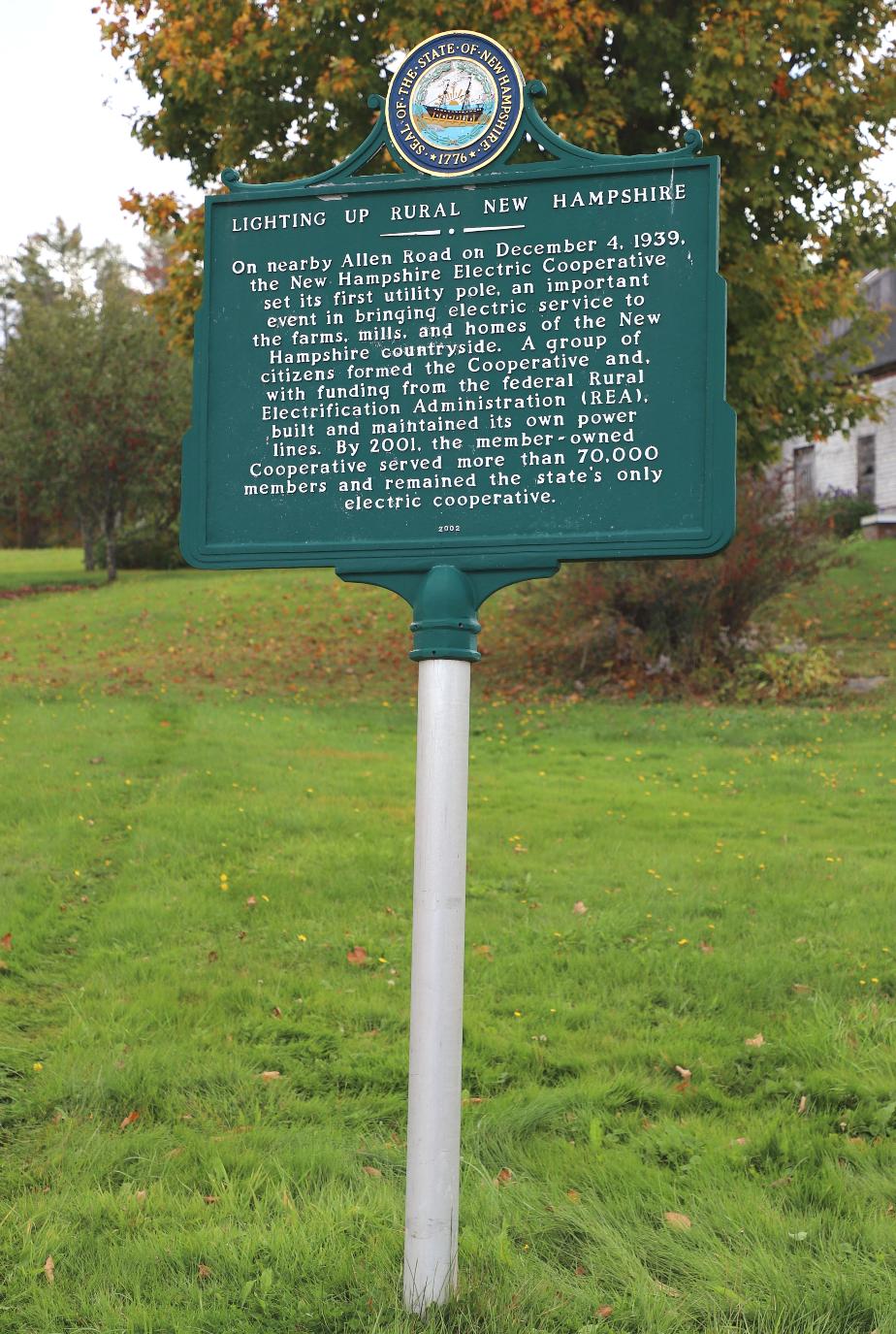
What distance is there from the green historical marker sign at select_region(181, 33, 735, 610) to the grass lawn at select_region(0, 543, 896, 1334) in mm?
2072

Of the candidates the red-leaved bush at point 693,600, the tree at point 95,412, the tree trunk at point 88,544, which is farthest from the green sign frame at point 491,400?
the tree trunk at point 88,544

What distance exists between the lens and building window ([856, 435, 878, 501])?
33219 millimetres

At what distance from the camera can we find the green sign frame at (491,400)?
3615 mm

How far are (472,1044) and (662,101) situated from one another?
12.2 m

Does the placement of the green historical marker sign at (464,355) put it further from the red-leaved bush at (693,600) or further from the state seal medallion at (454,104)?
the red-leaved bush at (693,600)

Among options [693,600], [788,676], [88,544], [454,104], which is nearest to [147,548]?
[88,544]

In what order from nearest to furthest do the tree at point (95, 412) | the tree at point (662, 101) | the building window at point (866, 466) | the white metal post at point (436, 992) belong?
the white metal post at point (436, 992) → the tree at point (662, 101) → the tree at point (95, 412) → the building window at point (866, 466)

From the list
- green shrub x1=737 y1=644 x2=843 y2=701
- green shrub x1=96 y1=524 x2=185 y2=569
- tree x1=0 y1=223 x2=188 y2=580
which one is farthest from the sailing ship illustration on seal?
green shrub x1=96 y1=524 x2=185 y2=569

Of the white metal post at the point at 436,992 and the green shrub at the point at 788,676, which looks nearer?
the white metal post at the point at 436,992

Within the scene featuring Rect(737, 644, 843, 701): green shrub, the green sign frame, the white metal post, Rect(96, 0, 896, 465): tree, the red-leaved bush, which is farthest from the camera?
the red-leaved bush

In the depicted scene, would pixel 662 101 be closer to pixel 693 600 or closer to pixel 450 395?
pixel 693 600

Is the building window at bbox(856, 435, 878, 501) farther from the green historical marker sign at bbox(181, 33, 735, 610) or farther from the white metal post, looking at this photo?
the white metal post

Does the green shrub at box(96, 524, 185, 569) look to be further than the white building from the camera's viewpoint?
→ Yes

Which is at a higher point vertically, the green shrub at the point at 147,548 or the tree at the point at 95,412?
the tree at the point at 95,412
